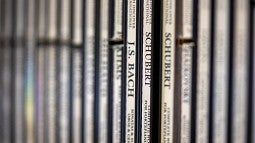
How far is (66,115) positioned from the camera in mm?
582

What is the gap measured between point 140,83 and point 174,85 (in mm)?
32

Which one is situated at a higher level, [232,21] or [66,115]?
[232,21]

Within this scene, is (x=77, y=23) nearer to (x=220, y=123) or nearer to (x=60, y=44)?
(x=60, y=44)

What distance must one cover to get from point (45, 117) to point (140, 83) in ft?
0.77

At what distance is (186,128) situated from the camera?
16.8 inches

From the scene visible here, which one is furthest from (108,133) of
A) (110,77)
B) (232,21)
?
(232,21)

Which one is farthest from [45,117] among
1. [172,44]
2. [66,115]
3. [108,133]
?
[172,44]

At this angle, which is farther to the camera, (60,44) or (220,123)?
(60,44)

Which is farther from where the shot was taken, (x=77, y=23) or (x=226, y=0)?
(x=77, y=23)

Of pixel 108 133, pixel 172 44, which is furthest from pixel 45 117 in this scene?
pixel 172 44

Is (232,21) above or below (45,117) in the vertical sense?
above

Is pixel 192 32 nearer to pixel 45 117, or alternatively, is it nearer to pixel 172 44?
pixel 172 44

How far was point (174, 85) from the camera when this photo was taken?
417 mm

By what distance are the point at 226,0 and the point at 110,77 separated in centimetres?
14
